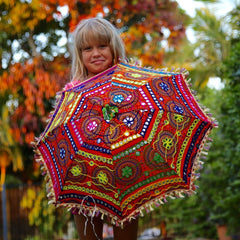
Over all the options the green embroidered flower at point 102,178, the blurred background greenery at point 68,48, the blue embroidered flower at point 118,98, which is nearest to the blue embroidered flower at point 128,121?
the blue embroidered flower at point 118,98

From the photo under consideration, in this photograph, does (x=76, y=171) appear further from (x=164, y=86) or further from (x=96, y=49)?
(x=96, y=49)

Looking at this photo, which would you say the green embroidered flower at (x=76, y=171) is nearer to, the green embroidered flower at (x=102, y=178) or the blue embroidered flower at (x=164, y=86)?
the green embroidered flower at (x=102, y=178)

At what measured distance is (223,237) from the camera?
215 inches

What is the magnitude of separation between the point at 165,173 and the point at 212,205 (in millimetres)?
3713

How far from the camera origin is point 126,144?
2389 mm

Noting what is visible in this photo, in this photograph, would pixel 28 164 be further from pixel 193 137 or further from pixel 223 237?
pixel 193 137

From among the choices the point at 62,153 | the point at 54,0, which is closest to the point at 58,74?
the point at 54,0

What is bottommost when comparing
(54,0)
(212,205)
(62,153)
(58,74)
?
(212,205)

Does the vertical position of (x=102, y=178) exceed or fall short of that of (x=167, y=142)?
it falls short

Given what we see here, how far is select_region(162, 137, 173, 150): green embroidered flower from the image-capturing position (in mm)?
2432

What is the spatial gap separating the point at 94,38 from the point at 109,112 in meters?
0.69

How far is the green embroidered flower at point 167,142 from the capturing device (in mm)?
2432

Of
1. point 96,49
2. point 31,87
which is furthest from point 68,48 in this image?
point 96,49

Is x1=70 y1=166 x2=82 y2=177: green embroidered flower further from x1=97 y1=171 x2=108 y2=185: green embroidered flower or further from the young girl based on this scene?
the young girl
